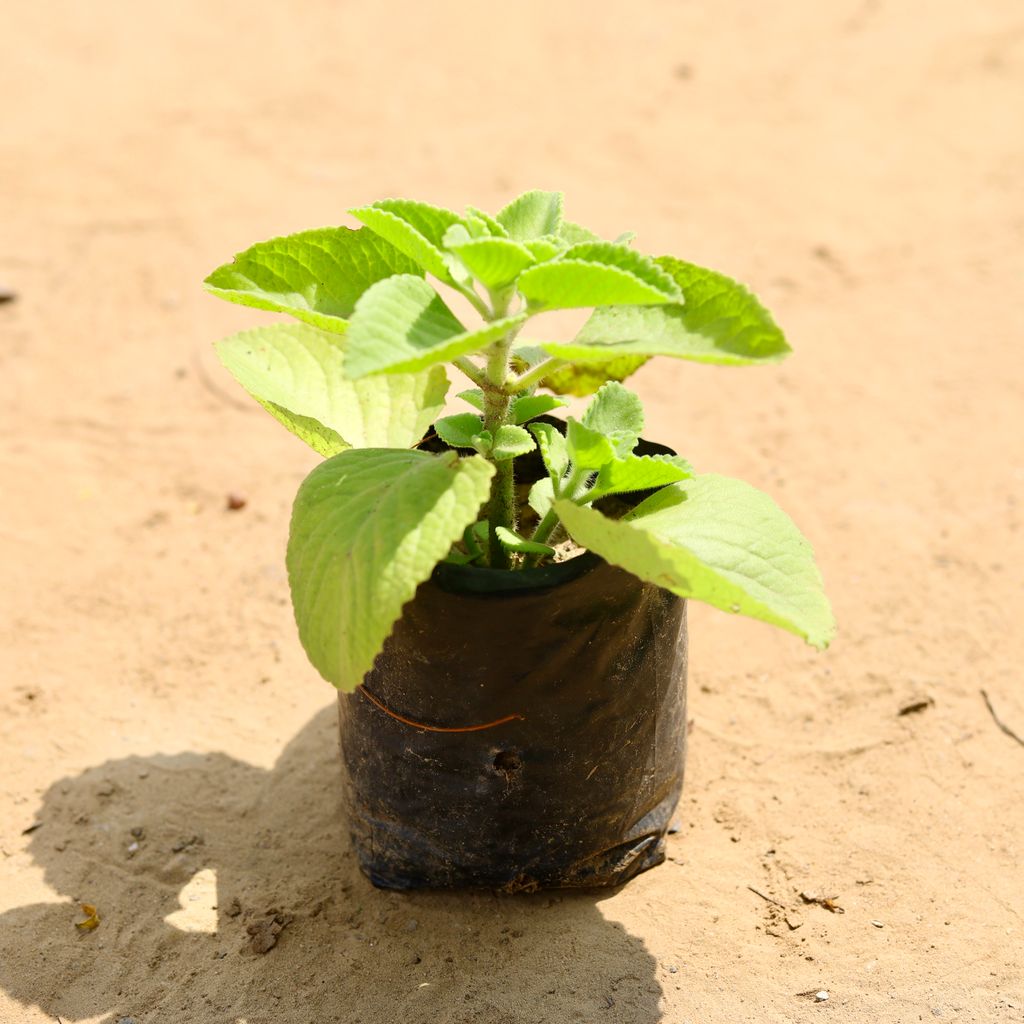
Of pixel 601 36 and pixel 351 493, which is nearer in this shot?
pixel 351 493

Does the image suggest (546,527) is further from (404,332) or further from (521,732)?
(404,332)

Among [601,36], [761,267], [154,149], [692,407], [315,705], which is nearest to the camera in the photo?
[315,705]

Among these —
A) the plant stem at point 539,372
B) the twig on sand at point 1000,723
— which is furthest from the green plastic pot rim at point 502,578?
the twig on sand at point 1000,723

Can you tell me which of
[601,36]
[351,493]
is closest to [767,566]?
[351,493]

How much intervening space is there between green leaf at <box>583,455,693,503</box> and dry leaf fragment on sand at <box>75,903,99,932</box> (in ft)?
4.65

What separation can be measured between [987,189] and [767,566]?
3.81 meters

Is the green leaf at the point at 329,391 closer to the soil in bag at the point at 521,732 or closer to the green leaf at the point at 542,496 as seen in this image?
the green leaf at the point at 542,496

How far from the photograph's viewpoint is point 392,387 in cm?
272

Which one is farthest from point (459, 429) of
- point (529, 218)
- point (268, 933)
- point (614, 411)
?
point (268, 933)

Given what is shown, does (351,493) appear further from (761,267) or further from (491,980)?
(761,267)

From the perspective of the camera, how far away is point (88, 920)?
2.83m

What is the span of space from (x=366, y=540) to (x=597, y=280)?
58 centimetres

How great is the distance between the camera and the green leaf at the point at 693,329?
219cm

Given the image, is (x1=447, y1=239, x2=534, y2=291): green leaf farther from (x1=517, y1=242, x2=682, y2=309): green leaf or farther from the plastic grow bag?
the plastic grow bag
